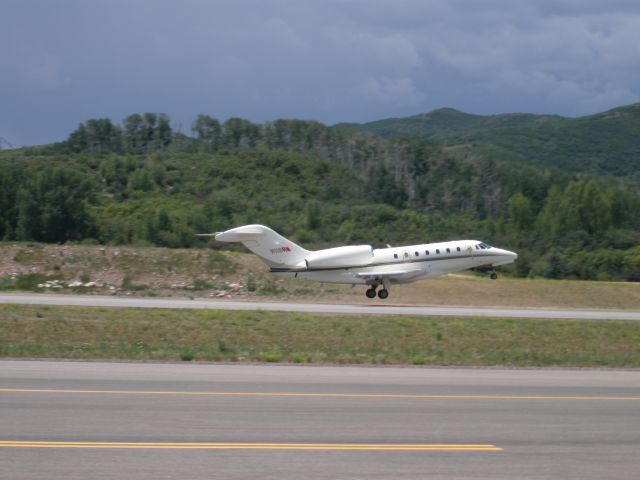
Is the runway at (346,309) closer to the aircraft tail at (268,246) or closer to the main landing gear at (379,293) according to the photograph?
the aircraft tail at (268,246)

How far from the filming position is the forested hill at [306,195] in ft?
198

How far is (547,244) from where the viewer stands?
5916 cm

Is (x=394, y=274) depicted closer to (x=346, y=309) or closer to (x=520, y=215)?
(x=346, y=309)

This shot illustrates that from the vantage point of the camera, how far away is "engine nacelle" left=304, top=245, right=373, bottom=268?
3484cm

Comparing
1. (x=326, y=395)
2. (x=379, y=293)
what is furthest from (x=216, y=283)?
(x=326, y=395)

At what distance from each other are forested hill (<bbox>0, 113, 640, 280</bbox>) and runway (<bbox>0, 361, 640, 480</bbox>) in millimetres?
38424

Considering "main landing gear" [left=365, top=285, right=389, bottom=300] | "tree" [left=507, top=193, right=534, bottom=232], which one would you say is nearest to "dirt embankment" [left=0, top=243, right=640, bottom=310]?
"main landing gear" [left=365, top=285, right=389, bottom=300]

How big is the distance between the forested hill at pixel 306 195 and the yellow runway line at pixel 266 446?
1673 inches

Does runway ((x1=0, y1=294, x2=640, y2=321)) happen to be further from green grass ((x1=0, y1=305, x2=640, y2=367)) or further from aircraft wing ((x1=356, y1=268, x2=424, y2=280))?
green grass ((x1=0, y1=305, x2=640, y2=367))

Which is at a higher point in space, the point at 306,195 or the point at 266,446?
the point at 306,195

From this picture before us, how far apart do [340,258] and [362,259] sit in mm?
998

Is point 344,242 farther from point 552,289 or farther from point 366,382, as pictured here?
point 366,382

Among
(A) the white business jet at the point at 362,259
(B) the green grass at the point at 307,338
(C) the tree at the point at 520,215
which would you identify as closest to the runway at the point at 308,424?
(B) the green grass at the point at 307,338

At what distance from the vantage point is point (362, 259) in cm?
3544
